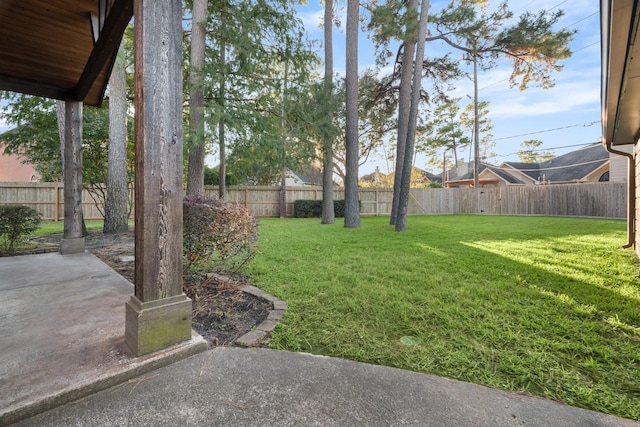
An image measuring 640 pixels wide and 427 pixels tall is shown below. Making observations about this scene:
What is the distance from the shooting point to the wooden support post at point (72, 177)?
4.21m

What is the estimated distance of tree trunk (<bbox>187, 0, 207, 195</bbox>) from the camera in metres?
6.23

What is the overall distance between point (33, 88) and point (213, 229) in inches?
143

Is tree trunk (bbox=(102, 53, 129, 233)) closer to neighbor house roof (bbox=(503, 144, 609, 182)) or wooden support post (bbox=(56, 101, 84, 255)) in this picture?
wooden support post (bbox=(56, 101, 84, 255))

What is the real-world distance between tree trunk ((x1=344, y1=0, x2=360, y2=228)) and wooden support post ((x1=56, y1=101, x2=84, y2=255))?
246 inches

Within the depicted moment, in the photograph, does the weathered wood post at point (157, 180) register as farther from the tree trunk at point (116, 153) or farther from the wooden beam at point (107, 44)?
the tree trunk at point (116, 153)

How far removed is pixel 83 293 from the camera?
269 cm

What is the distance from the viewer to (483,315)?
2.40m

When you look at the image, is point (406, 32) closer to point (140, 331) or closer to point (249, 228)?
point (249, 228)

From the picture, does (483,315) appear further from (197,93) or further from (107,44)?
(197,93)

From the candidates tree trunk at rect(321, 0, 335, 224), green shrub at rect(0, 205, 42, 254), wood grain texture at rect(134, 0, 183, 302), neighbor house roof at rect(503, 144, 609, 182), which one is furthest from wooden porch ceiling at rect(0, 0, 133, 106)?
neighbor house roof at rect(503, 144, 609, 182)

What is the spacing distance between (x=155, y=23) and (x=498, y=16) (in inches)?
424

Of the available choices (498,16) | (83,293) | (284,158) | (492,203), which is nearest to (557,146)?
(492,203)

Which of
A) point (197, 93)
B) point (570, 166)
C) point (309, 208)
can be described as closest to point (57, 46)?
point (197, 93)

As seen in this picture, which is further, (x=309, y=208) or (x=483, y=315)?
(x=309, y=208)
